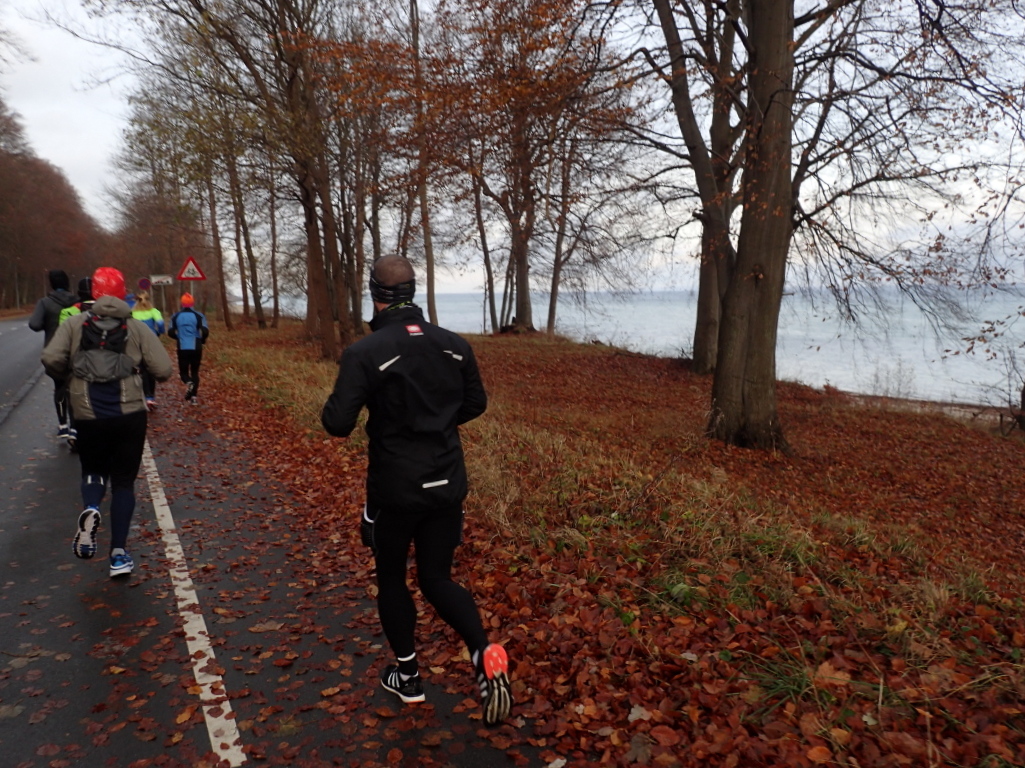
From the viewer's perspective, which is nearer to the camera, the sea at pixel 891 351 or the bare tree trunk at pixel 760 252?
the bare tree trunk at pixel 760 252

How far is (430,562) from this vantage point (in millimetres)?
3473

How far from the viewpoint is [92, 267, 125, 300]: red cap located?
5102mm

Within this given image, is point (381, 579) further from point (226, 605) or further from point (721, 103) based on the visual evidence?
point (721, 103)

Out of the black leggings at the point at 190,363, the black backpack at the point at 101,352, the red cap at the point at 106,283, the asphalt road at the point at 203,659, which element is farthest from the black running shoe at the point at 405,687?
the black leggings at the point at 190,363

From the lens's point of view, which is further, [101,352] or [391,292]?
[101,352]

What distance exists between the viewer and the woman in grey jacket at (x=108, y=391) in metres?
5.00

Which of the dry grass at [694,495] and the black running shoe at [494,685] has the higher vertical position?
the black running shoe at [494,685]

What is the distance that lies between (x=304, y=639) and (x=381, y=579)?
4.45 ft

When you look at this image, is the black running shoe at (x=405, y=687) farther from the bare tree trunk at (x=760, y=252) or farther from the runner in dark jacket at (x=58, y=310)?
the bare tree trunk at (x=760, y=252)

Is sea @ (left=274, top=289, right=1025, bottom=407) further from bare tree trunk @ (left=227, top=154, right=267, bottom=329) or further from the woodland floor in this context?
bare tree trunk @ (left=227, top=154, right=267, bottom=329)

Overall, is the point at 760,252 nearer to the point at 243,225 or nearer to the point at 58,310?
the point at 58,310

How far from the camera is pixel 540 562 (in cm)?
542

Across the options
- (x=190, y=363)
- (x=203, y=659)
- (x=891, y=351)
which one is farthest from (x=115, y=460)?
(x=891, y=351)

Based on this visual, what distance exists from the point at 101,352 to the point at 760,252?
30.4 feet
